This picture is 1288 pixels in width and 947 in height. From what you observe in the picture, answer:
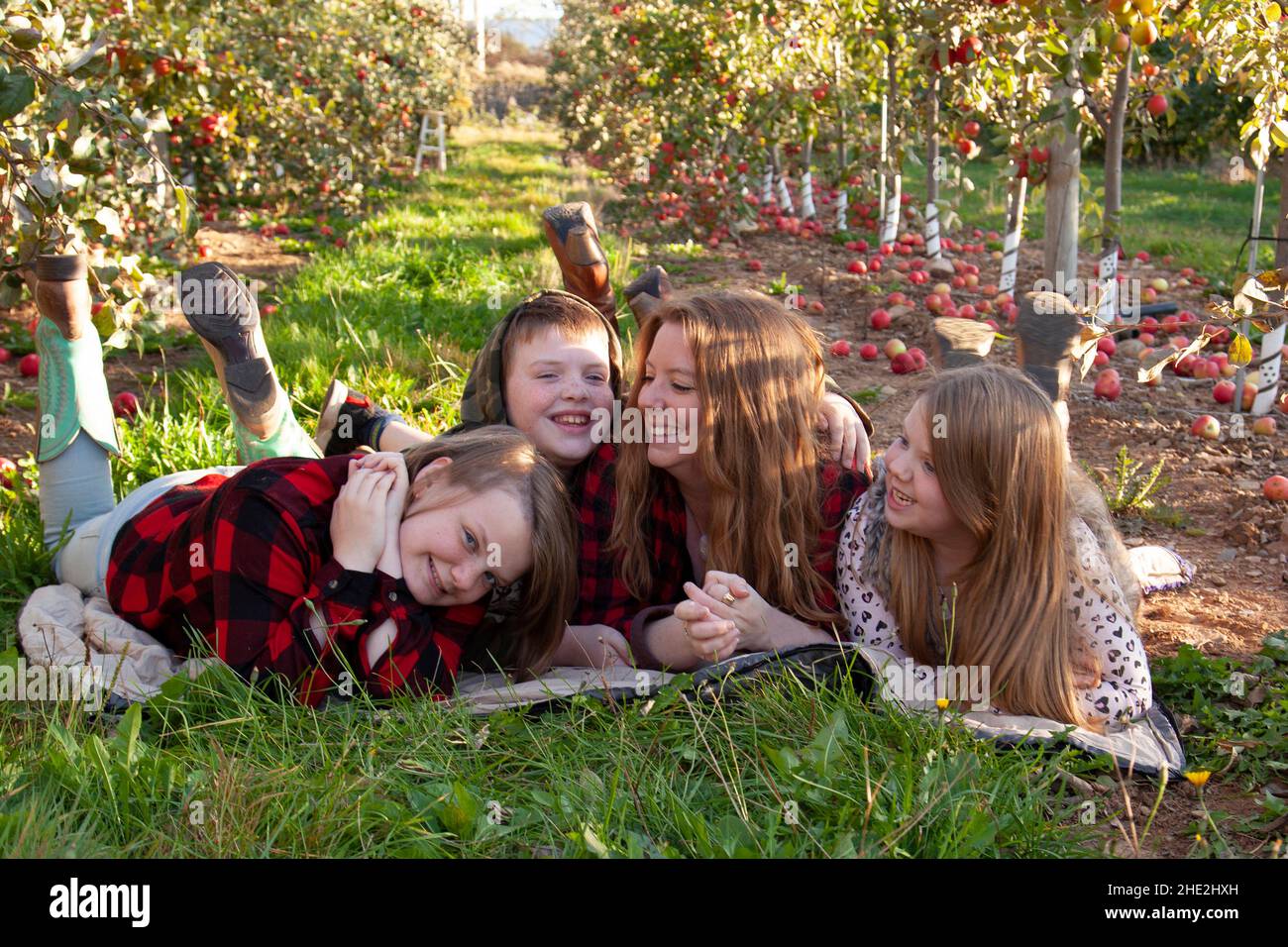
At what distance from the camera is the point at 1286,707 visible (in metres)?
2.49

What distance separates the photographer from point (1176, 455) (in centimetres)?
431

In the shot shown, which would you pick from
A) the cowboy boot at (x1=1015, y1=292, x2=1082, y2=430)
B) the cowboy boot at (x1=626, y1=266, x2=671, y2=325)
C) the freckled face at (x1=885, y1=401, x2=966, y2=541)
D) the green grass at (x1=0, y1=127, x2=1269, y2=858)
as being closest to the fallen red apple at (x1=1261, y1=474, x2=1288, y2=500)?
the cowboy boot at (x1=1015, y1=292, x2=1082, y2=430)

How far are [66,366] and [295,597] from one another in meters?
1.21

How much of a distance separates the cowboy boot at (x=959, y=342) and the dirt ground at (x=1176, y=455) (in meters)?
0.64

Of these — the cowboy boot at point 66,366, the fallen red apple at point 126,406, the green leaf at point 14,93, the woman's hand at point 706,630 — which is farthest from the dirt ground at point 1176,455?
the green leaf at point 14,93

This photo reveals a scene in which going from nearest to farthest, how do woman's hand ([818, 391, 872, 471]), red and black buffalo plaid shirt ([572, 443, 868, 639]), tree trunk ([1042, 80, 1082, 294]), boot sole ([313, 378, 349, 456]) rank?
red and black buffalo plaid shirt ([572, 443, 868, 639]), woman's hand ([818, 391, 872, 471]), boot sole ([313, 378, 349, 456]), tree trunk ([1042, 80, 1082, 294])

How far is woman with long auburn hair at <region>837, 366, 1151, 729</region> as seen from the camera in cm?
242

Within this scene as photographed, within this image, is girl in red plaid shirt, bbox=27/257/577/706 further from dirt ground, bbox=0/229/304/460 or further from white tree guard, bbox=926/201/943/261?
white tree guard, bbox=926/201/943/261

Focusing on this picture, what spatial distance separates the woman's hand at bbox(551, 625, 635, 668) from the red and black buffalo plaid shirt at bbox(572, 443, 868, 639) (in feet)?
0.16

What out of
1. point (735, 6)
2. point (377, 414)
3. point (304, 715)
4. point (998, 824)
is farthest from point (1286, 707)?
point (735, 6)

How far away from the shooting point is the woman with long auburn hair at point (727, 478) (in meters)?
2.69

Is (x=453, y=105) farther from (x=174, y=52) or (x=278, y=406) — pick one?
(x=278, y=406)

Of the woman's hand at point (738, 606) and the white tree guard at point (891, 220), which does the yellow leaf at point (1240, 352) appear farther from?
the white tree guard at point (891, 220)
